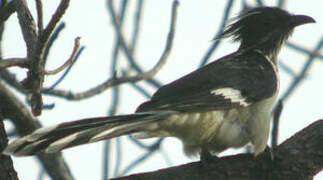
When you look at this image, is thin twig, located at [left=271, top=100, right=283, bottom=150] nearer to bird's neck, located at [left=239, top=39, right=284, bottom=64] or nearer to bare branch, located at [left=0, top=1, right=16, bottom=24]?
bare branch, located at [left=0, top=1, right=16, bottom=24]

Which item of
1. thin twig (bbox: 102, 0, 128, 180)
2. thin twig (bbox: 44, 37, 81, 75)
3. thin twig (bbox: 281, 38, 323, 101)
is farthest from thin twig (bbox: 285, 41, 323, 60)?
thin twig (bbox: 44, 37, 81, 75)

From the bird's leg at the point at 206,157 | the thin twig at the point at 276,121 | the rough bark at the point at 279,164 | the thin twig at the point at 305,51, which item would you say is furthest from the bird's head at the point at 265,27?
the thin twig at the point at 276,121

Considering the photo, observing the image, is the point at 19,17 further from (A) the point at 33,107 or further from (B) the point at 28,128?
(B) the point at 28,128

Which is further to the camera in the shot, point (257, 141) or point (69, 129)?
point (257, 141)

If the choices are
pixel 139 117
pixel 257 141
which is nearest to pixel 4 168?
pixel 139 117

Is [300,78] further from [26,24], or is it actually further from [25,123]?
[26,24]

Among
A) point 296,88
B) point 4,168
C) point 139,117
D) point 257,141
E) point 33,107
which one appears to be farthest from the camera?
point 296,88
